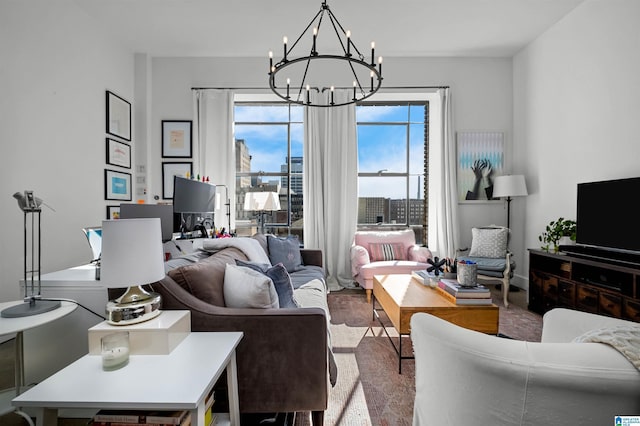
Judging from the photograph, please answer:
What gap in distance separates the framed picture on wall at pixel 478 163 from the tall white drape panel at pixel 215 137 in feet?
11.0

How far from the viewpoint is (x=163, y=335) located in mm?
1154

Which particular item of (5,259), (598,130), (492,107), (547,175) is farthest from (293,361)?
(492,107)

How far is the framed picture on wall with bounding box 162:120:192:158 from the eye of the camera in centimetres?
442

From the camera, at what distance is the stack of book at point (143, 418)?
970 mm

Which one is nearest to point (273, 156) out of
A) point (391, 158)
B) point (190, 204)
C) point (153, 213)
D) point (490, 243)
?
point (391, 158)

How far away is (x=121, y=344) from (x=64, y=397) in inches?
8.6

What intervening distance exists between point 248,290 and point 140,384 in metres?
0.61

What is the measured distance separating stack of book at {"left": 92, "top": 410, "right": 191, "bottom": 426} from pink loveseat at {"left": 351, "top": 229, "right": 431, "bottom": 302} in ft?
9.38

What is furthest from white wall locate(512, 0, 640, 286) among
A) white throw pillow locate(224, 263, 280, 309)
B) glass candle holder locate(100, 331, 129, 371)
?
glass candle holder locate(100, 331, 129, 371)

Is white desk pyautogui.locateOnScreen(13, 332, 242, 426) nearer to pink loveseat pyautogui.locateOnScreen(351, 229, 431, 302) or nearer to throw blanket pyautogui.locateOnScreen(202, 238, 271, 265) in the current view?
throw blanket pyautogui.locateOnScreen(202, 238, 271, 265)

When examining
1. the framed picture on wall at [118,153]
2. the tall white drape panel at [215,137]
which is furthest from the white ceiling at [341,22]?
the framed picture on wall at [118,153]

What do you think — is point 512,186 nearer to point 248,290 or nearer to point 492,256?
point 492,256

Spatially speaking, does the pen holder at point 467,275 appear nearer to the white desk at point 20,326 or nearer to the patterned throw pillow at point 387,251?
the patterned throw pillow at point 387,251

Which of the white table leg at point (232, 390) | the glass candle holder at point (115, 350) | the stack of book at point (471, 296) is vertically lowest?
the white table leg at point (232, 390)
